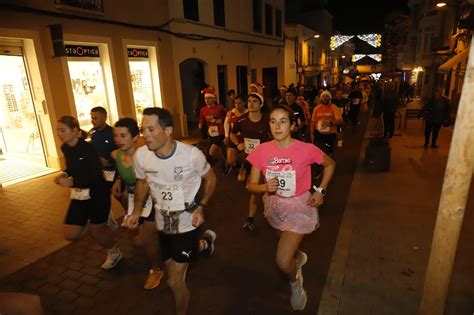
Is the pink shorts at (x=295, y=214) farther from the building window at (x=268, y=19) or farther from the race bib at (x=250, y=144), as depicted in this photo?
the building window at (x=268, y=19)

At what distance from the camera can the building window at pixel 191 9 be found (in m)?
13.7

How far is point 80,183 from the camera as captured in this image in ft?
12.7

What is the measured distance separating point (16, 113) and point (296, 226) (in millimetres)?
9295

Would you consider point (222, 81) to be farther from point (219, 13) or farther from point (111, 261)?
point (111, 261)

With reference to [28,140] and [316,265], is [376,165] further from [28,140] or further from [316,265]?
[28,140]

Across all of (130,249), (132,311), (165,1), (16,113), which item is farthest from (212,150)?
(165,1)

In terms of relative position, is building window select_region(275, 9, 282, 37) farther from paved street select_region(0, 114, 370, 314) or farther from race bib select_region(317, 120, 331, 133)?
paved street select_region(0, 114, 370, 314)

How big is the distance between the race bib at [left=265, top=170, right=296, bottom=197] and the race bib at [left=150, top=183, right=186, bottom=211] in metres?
0.89

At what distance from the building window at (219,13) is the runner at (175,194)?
1484cm

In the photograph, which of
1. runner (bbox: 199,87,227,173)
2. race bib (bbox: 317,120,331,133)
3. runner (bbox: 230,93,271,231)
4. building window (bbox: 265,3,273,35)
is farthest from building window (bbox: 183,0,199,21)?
building window (bbox: 265,3,273,35)

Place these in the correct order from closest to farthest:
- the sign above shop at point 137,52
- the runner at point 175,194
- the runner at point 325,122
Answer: the runner at point 175,194, the runner at point 325,122, the sign above shop at point 137,52

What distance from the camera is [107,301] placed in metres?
3.75

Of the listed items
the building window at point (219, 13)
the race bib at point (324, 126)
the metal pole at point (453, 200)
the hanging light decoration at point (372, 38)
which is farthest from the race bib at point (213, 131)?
the hanging light decoration at point (372, 38)

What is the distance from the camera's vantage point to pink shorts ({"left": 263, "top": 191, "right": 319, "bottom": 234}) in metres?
3.26
